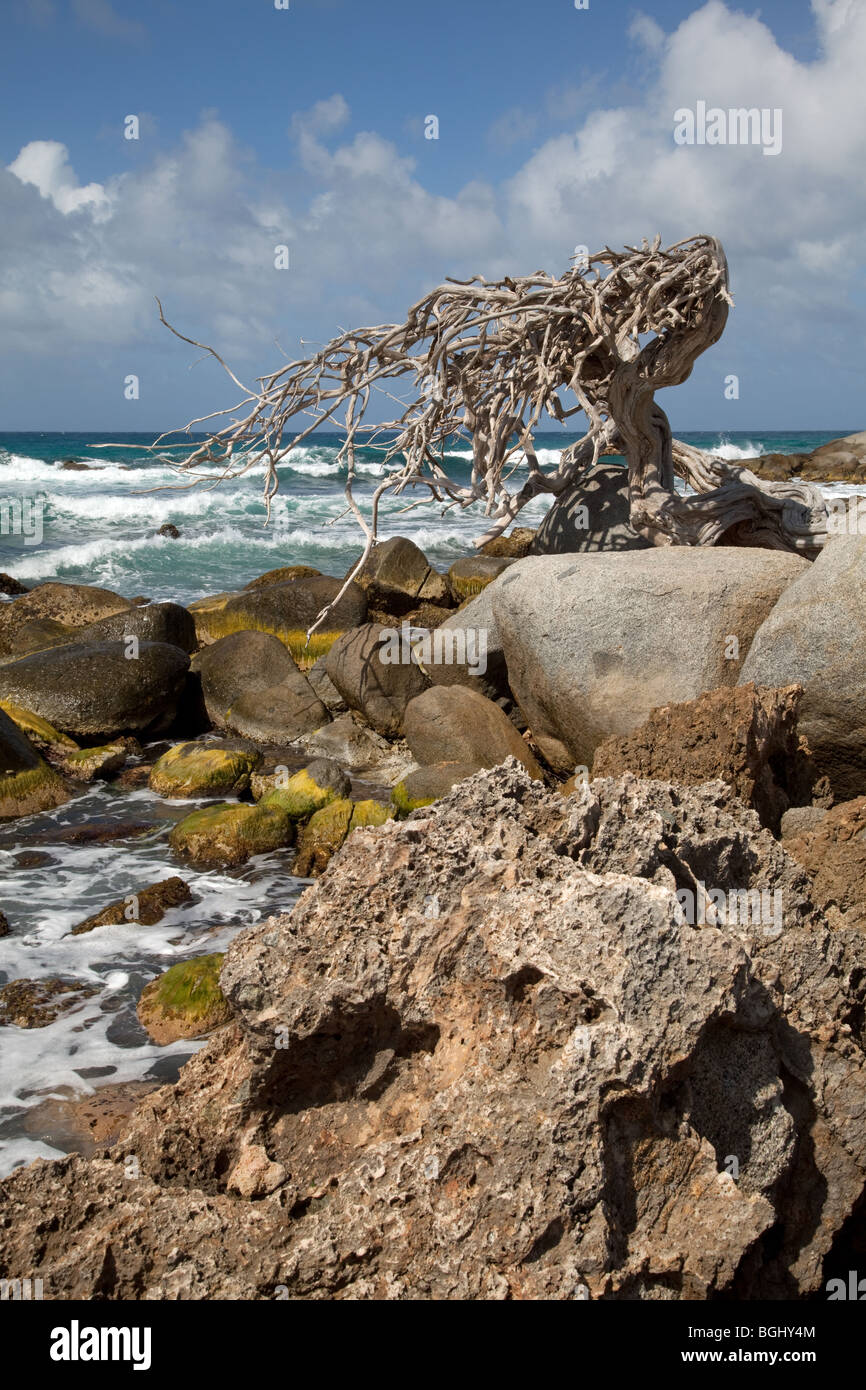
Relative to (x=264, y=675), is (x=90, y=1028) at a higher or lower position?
lower

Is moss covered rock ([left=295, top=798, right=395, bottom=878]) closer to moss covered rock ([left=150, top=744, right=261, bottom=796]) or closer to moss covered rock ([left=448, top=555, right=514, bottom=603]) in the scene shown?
moss covered rock ([left=150, top=744, right=261, bottom=796])

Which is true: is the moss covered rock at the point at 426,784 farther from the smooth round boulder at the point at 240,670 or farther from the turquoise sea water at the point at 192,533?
the turquoise sea water at the point at 192,533

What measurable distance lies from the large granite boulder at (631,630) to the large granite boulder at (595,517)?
178 cm

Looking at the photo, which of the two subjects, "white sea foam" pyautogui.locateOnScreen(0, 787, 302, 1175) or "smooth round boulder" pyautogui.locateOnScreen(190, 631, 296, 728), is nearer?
"white sea foam" pyautogui.locateOnScreen(0, 787, 302, 1175)

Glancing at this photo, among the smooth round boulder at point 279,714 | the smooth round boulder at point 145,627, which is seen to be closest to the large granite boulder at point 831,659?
the smooth round boulder at point 279,714

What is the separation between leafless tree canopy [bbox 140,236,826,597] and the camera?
23.3 feet

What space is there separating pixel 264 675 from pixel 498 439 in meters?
3.23

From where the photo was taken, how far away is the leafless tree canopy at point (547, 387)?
7.10m

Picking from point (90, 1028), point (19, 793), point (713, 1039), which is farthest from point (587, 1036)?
point (19, 793)

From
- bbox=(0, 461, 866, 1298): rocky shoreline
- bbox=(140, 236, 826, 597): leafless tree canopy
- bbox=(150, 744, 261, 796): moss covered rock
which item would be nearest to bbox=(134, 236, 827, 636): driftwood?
bbox=(140, 236, 826, 597): leafless tree canopy

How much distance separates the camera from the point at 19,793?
732 centimetres

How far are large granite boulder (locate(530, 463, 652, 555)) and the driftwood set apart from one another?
447mm

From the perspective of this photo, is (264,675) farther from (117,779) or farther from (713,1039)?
(713,1039)

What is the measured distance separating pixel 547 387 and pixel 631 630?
221 cm
